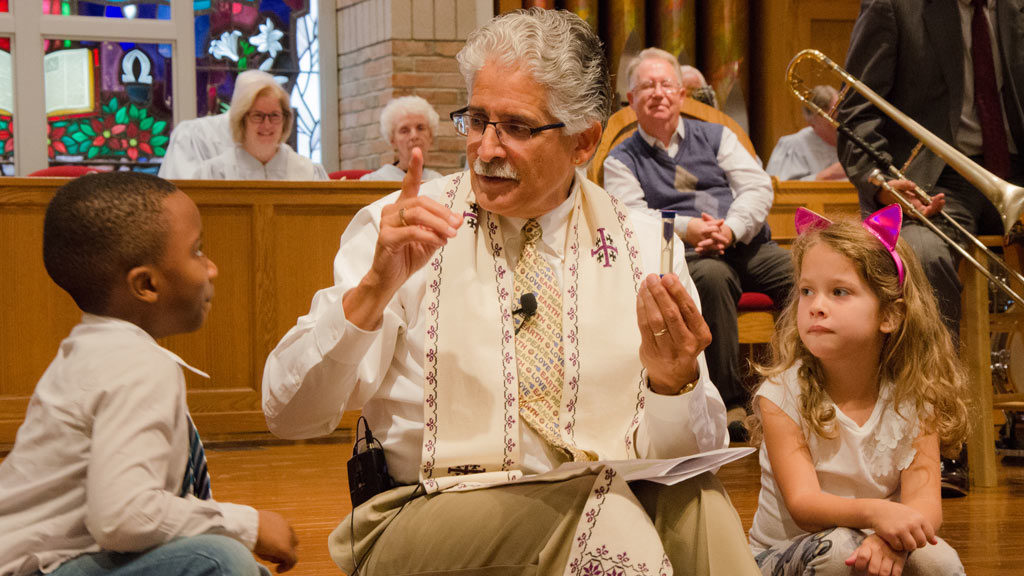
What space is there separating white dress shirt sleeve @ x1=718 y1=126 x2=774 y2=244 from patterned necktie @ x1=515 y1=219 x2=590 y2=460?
229 centimetres

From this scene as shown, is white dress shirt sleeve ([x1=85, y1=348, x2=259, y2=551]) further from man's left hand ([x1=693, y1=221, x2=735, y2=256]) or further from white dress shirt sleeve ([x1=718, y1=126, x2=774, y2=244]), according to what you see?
white dress shirt sleeve ([x1=718, y1=126, x2=774, y2=244])

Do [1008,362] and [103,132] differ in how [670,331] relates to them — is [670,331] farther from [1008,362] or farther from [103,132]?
[103,132]

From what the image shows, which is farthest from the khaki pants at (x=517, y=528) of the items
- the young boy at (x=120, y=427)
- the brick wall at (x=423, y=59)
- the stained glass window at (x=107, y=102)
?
the stained glass window at (x=107, y=102)

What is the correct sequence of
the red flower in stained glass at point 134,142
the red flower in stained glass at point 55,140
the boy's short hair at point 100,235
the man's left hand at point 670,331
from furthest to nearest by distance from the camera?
the red flower in stained glass at point 134,142
the red flower in stained glass at point 55,140
the man's left hand at point 670,331
the boy's short hair at point 100,235

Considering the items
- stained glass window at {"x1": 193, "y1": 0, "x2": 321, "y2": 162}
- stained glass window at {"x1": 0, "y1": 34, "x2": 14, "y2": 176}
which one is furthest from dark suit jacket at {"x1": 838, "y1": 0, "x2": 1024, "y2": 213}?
stained glass window at {"x1": 0, "y1": 34, "x2": 14, "y2": 176}

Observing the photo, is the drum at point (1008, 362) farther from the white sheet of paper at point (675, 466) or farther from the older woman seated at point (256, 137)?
the older woman seated at point (256, 137)

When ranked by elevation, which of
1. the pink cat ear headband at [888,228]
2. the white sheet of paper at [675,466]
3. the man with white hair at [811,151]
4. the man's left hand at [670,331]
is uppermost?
the man with white hair at [811,151]

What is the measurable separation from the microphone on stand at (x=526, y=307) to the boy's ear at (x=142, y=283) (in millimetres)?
636

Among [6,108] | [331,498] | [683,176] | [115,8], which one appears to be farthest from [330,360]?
[115,8]

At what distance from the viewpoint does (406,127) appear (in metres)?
6.02

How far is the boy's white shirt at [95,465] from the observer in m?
1.26

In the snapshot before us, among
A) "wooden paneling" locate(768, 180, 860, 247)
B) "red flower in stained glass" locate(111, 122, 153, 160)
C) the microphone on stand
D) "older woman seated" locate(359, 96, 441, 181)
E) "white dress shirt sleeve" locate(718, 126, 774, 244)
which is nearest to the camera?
the microphone on stand

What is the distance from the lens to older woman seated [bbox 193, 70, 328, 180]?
5.65 metres

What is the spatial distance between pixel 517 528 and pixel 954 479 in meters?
2.15
